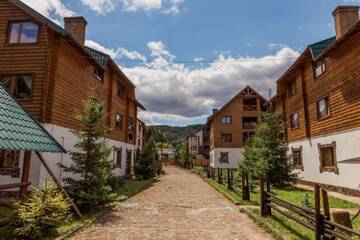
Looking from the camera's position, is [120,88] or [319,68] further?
[120,88]

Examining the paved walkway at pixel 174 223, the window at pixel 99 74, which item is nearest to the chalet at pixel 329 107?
the paved walkway at pixel 174 223

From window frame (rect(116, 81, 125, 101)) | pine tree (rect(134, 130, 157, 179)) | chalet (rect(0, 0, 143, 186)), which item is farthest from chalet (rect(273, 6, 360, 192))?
window frame (rect(116, 81, 125, 101))

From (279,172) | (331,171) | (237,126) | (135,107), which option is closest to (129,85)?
(135,107)

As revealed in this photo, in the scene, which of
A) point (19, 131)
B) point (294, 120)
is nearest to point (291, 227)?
point (19, 131)

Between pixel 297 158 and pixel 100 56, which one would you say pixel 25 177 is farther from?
pixel 297 158

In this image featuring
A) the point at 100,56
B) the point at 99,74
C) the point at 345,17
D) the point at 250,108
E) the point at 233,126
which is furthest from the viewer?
the point at 250,108

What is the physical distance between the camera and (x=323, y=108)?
18266 millimetres

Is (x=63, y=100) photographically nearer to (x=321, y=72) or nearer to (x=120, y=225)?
(x=120, y=225)

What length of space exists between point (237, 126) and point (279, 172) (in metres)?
26.9

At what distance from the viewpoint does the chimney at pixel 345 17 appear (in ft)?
55.2

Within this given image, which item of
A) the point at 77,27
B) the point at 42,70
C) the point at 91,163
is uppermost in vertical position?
the point at 77,27

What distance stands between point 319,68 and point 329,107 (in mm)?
3133

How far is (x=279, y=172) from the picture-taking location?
18.5 metres

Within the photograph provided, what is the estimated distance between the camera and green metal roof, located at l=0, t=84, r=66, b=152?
675cm
